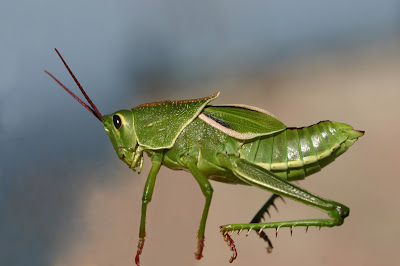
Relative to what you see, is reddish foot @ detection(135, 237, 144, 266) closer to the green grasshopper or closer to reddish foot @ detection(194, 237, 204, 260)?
the green grasshopper

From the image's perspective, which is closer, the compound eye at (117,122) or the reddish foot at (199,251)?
the reddish foot at (199,251)

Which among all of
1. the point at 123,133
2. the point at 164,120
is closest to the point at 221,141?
the point at 164,120

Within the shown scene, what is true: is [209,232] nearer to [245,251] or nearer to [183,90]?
[245,251]

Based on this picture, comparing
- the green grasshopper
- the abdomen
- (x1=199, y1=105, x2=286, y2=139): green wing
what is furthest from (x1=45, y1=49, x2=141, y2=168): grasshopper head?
the abdomen

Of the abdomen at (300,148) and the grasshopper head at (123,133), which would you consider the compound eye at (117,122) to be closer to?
the grasshopper head at (123,133)

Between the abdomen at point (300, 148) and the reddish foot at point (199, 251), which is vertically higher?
the abdomen at point (300, 148)

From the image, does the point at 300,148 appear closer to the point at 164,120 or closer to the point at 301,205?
the point at 164,120

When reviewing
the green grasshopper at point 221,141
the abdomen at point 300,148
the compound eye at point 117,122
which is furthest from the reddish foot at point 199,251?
the compound eye at point 117,122

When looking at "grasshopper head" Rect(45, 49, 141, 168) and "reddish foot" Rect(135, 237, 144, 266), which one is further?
"grasshopper head" Rect(45, 49, 141, 168)
